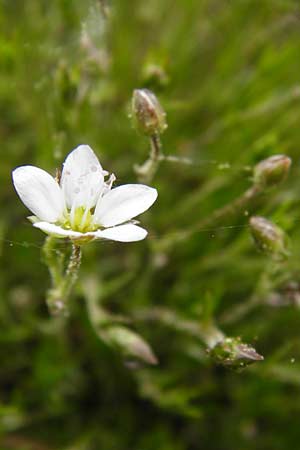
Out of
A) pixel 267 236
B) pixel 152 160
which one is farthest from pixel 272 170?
pixel 152 160

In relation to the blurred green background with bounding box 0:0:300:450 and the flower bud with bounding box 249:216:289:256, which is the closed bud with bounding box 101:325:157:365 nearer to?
the blurred green background with bounding box 0:0:300:450

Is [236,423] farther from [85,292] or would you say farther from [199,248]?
[85,292]

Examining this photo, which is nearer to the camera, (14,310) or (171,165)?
(14,310)

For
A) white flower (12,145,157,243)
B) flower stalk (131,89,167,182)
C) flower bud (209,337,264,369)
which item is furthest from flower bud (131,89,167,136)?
flower bud (209,337,264,369)

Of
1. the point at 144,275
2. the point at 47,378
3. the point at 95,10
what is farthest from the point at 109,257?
the point at 95,10

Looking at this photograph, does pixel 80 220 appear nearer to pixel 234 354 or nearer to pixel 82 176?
pixel 82 176

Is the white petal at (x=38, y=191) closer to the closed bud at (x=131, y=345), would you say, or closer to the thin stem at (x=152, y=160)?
the thin stem at (x=152, y=160)

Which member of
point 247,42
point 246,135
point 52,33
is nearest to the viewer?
point 246,135
